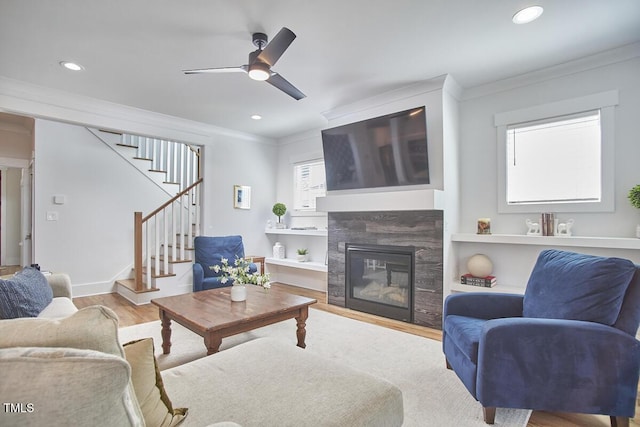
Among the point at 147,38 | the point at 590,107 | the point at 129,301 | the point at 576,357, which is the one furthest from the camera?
the point at 129,301

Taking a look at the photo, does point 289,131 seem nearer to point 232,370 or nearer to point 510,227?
point 510,227

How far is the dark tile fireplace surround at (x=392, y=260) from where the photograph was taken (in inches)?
129

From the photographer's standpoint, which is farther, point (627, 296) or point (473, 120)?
point (473, 120)

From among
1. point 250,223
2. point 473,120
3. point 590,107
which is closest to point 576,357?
point 590,107

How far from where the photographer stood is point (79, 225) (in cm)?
458

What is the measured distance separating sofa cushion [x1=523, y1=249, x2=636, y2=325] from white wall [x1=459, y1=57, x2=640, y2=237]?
1.25 metres

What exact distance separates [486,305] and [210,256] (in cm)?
314

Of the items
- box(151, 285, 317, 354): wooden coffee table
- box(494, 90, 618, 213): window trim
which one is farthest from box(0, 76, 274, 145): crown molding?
box(494, 90, 618, 213): window trim

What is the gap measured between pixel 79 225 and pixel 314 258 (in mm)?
3517

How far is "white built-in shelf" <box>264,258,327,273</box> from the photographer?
4.61 metres

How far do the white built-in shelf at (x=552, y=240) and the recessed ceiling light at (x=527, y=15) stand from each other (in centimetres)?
182

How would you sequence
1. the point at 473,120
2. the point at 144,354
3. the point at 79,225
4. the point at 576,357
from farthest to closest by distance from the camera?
1. the point at 79,225
2. the point at 473,120
3. the point at 576,357
4. the point at 144,354

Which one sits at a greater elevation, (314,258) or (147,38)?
(147,38)

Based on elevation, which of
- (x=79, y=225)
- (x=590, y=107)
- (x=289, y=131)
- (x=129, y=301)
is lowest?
(x=129, y=301)
